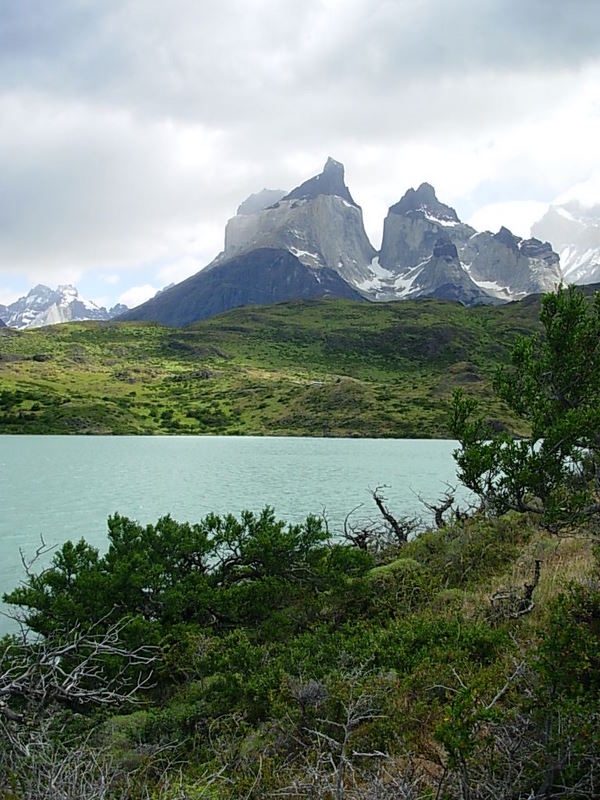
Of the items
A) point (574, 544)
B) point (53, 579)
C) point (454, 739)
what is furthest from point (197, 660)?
point (574, 544)

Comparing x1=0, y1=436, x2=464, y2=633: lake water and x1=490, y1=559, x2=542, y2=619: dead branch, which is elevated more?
x1=490, y1=559, x2=542, y2=619: dead branch

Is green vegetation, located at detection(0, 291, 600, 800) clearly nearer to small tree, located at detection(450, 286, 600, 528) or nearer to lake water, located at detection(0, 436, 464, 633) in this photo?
small tree, located at detection(450, 286, 600, 528)

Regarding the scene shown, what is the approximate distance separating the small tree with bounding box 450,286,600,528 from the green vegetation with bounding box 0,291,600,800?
0.05 m

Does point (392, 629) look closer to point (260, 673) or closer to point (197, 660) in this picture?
point (260, 673)

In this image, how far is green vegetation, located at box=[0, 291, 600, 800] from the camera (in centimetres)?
601

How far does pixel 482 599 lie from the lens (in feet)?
43.4

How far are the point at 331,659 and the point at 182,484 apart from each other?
50.5 m

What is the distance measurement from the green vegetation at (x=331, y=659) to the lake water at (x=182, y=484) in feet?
28.5

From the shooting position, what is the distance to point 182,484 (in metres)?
59.6

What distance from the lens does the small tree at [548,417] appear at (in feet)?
37.6

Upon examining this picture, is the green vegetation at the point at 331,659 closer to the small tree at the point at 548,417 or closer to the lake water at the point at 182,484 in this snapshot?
the small tree at the point at 548,417

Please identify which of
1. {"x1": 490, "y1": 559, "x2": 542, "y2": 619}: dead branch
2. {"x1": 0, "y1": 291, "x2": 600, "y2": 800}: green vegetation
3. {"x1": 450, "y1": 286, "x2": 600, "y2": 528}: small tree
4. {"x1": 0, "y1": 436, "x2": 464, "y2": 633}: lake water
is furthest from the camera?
{"x1": 0, "y1": 436, "x2": 464, "y2": 633}: lake water

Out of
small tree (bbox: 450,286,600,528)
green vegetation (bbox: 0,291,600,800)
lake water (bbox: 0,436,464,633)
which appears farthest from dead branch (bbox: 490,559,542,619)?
lake water (bbox: 0,436,464,633)

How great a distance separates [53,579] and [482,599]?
10.1m
